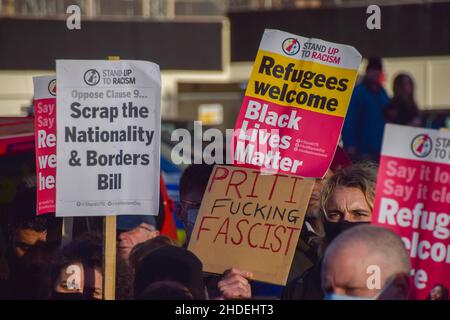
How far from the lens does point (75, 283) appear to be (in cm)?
613

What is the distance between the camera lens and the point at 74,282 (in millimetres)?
6125

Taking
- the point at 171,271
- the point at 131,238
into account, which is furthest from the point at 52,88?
the point at 171,271

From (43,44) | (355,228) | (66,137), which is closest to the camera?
(355,228)

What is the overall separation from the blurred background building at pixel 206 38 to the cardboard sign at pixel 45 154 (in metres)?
15.7

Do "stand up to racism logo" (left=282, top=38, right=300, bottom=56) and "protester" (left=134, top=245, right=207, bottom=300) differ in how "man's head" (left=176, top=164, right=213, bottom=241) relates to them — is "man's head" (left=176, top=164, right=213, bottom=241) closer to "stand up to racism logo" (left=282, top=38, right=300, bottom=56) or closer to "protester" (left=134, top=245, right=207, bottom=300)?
"protester" (left=134, top=245, right=207, bottom=300)

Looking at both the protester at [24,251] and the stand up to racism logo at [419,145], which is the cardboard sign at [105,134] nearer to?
the protester at [24,251]

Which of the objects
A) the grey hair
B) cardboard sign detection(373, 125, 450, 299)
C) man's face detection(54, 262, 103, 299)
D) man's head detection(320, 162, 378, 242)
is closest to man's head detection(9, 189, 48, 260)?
man's face detection(54, 262, 103, 299)

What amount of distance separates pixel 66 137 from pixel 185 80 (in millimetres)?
17697

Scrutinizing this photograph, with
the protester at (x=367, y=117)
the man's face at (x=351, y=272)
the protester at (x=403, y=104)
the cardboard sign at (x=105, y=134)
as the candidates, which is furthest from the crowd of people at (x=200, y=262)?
the protester at (x=403, y=104)

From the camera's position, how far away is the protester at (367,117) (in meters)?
11.5

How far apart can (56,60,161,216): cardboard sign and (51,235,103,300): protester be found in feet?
1.18

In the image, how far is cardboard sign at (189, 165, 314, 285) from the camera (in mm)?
5957
